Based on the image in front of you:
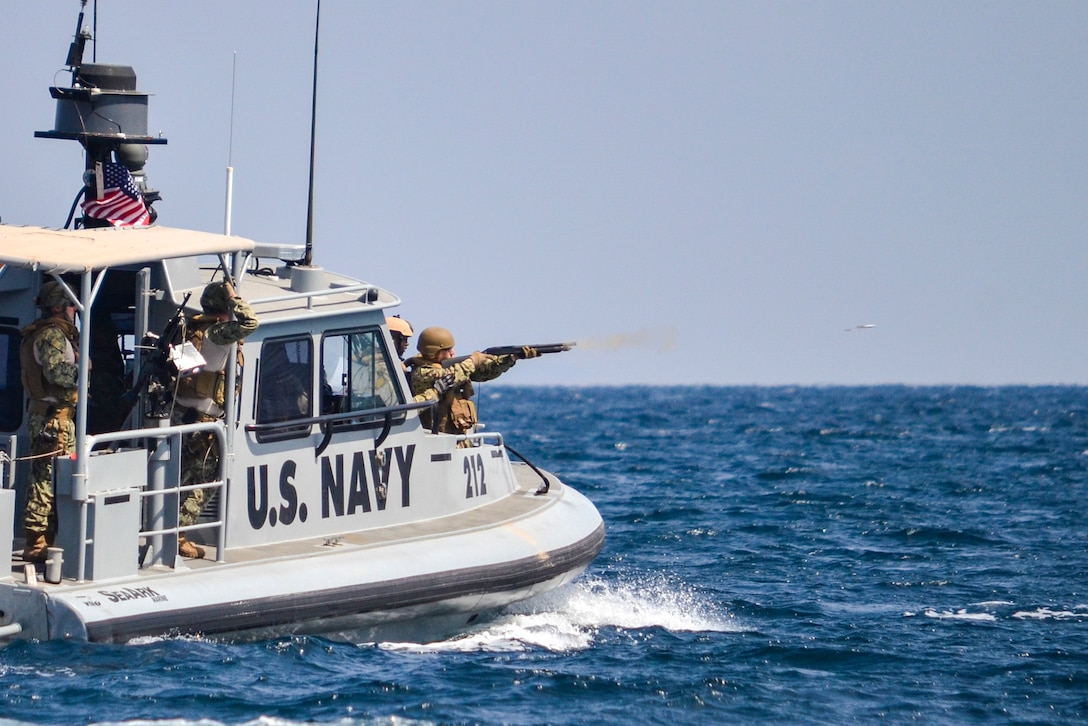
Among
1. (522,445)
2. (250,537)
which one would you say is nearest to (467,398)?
(250,537)

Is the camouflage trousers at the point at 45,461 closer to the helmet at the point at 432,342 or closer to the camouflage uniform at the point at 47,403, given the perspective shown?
the camouflage uniform at the point at 47,403

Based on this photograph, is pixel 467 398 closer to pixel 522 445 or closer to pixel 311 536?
pixel 311 536

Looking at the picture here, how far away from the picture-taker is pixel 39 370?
9008 mm

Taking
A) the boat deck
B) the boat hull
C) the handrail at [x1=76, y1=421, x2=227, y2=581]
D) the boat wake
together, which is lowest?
the boat wake

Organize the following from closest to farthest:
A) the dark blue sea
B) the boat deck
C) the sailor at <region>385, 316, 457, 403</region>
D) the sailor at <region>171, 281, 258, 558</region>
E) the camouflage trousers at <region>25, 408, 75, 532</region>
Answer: the dark blue sea → the camouflage trousers at <region>25, 408, 75, 532</region> → the boat deck → the sailor at <region>171, 281, 258, 558</region> → the sailor at <region>385, 316, 457, 403</region>

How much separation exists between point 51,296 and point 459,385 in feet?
12.1

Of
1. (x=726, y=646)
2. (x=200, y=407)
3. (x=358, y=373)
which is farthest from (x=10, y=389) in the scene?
(x=726, y=646)

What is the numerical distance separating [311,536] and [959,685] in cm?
429

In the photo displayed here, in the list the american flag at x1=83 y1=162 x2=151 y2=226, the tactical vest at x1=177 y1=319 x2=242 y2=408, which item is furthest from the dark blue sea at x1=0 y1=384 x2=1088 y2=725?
the american flag at x1=83 y1=162 x2=151 y2=226

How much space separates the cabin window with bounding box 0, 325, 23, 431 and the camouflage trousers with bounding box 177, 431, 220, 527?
1.23 m

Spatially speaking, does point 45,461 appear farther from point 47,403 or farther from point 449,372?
point 449,372

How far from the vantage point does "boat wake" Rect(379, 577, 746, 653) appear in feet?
34.2

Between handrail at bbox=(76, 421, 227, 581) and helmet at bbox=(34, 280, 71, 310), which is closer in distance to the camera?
handrail at bbox=(76, 421, 227, 581)

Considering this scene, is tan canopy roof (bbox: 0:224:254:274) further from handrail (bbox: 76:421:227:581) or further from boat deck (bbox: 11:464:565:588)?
boat deck (bbox: 11:464:565:588)
